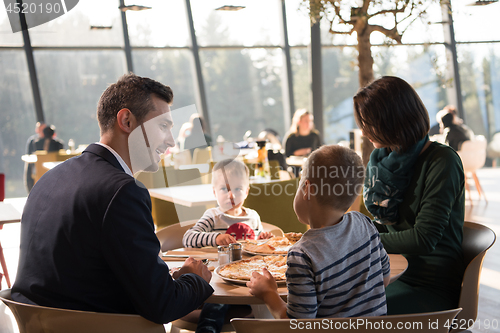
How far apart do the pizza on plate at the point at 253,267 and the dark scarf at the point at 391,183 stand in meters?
0.51

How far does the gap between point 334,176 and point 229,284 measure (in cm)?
52

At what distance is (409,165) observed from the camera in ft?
6.06

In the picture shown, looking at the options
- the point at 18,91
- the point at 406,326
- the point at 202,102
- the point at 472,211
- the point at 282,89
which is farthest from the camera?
the point at 282,89

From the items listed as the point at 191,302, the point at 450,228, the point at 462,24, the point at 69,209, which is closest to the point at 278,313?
the point at 191,302

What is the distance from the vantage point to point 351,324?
3.74 feet

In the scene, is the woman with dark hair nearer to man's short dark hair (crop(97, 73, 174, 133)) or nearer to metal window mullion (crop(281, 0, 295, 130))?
man's short dark hair (crop(97, 73, 174, 133))

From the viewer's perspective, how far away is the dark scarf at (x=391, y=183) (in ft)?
6.05

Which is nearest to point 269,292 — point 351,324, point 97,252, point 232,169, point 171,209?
point 351,324

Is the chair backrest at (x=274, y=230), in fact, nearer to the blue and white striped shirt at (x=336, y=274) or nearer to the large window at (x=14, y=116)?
the blue and white striped shirt at (x=336, y=274)

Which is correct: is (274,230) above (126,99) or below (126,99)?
below

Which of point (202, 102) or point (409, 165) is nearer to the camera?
point (409, 165)

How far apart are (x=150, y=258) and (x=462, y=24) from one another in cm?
1036

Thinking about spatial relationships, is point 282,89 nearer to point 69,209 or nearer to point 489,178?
point 489,178

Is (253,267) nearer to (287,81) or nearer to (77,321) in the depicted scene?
(77,321)
